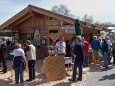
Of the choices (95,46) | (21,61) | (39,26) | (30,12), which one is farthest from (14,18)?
(21,61)

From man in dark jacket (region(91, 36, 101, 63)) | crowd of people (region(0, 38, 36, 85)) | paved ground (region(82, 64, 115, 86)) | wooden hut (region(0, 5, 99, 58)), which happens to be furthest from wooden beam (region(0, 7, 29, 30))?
crowd of people (region(0, 38, 36, 85))

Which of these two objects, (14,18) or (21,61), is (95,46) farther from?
(14,18)

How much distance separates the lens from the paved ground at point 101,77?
993 centimetres

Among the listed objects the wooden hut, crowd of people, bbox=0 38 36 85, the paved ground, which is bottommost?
the paved ground

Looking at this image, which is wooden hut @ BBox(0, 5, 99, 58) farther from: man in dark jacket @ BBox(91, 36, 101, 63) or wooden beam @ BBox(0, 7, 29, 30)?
man in dark jacket @ BBox(91, 36, 101, 63)

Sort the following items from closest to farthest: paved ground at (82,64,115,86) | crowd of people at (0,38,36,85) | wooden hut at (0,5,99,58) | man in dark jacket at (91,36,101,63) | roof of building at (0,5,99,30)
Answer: paved ground at (82,64,115,86) < crowd of people at (0,38,36,85) < man in dark jacket at (91,36,101,63) < roof of building at (0,5,99,30) < wooden hut at (0,5,99,58)

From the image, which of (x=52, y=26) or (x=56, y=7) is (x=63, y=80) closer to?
(x=52, y=26)

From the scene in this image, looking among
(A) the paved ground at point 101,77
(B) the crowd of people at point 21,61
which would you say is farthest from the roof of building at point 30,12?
(B) the crowd of people at point 21,61

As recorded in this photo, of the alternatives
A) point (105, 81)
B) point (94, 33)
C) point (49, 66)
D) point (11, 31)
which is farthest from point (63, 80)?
point (94, 33)

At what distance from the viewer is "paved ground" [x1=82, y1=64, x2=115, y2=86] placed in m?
9.93

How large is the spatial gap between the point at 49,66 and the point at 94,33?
14811 mm

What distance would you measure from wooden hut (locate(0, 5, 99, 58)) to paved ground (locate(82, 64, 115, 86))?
5475mm

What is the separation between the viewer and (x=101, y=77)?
Answer: 1123 cm

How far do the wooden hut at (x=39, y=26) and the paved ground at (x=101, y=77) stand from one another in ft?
18.0
